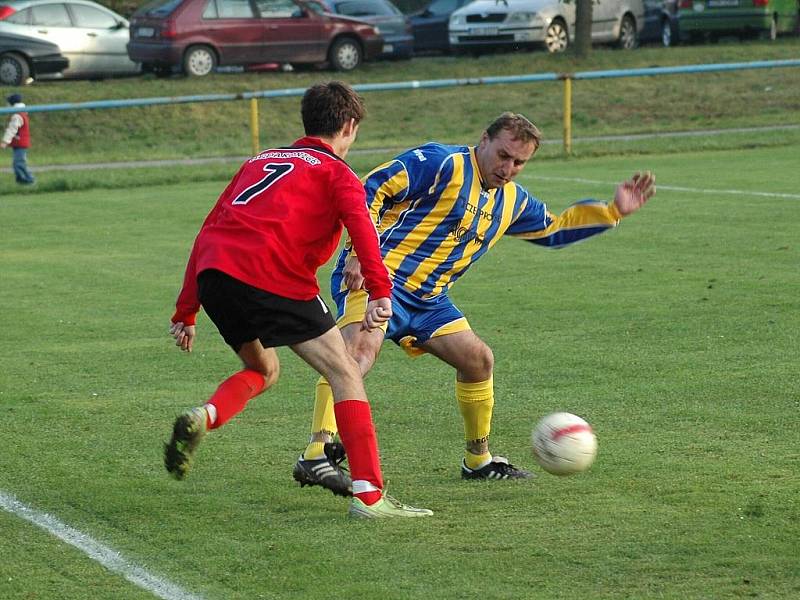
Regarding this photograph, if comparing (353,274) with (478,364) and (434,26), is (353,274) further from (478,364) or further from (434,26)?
(434,26)

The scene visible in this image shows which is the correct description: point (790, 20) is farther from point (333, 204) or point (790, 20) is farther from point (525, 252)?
point (333, 204)

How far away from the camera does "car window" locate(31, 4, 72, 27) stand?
91.2 ft

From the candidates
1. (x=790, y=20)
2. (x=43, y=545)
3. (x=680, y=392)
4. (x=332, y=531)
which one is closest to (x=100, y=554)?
(x=43, y=545)

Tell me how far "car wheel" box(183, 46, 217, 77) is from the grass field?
15.6 metres

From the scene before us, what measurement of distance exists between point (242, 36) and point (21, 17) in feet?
13.8

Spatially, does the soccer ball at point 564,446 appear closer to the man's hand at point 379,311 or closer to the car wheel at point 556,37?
the man's hand at point 379,311

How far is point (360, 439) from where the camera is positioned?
5609 mm

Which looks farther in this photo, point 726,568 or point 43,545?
point 43,545

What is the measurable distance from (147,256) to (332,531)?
8.38 metres

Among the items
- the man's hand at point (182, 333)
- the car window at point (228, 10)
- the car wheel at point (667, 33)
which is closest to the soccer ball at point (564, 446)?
the man's hand at point (182, 333)

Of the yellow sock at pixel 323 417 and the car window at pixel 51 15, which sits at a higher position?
the car window at pixel 51 15

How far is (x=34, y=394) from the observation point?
8.03 meters

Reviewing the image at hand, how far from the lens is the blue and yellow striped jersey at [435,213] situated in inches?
245

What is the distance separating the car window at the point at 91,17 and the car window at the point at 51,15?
20 cm
